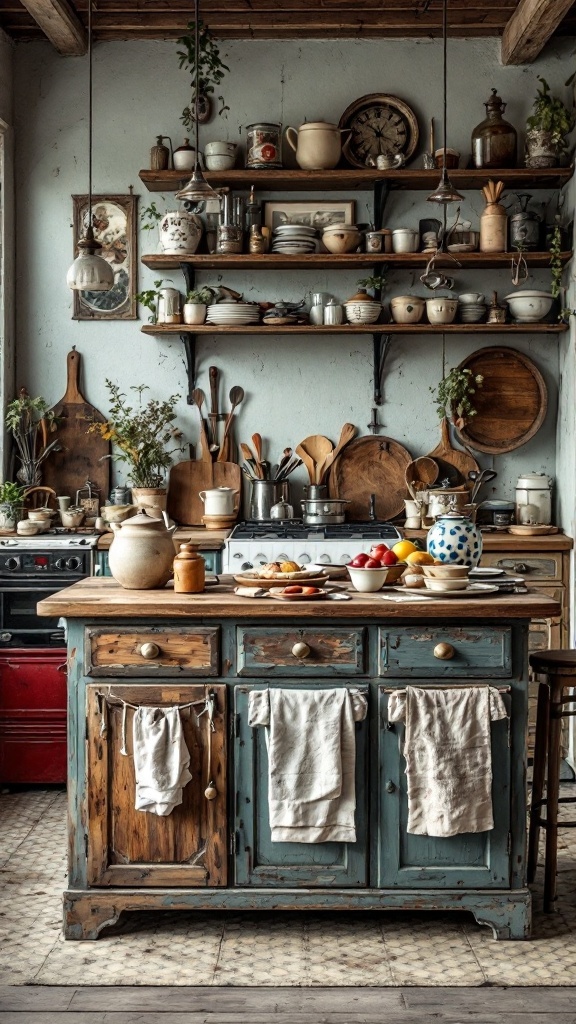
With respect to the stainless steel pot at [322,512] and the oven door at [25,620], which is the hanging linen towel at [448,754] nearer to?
the oven door at [25,620]

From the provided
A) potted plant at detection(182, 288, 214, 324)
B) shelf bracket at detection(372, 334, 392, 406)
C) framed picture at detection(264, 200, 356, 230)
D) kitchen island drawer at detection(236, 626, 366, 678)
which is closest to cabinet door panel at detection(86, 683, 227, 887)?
kitchen island drawer at detection(236, 626, 366, 678)

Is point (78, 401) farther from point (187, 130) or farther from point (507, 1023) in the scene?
point (507, 1023)

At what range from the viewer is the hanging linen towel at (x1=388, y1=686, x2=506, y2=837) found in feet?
10.5

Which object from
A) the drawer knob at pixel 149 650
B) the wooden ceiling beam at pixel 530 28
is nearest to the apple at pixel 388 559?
the drawer knob at pixel 149 650

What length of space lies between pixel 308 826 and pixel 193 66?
423 centimetres

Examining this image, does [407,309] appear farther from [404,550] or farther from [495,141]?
[404,550]

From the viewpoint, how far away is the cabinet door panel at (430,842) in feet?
10.6

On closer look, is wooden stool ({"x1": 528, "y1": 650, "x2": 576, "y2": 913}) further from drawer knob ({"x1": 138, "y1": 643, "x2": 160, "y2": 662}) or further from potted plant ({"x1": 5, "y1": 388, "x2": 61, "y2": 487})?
potted plant ({"x1": 5, "y1": 388, "x2": 61, "y2": 487})

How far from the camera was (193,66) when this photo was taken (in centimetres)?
566

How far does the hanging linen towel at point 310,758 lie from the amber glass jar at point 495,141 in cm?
344

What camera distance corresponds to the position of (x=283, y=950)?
3203mm

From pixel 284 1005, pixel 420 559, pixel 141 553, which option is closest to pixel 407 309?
pixel 420 559

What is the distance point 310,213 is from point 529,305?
1.29m

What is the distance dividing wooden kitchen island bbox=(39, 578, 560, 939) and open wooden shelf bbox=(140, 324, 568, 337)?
251cm
